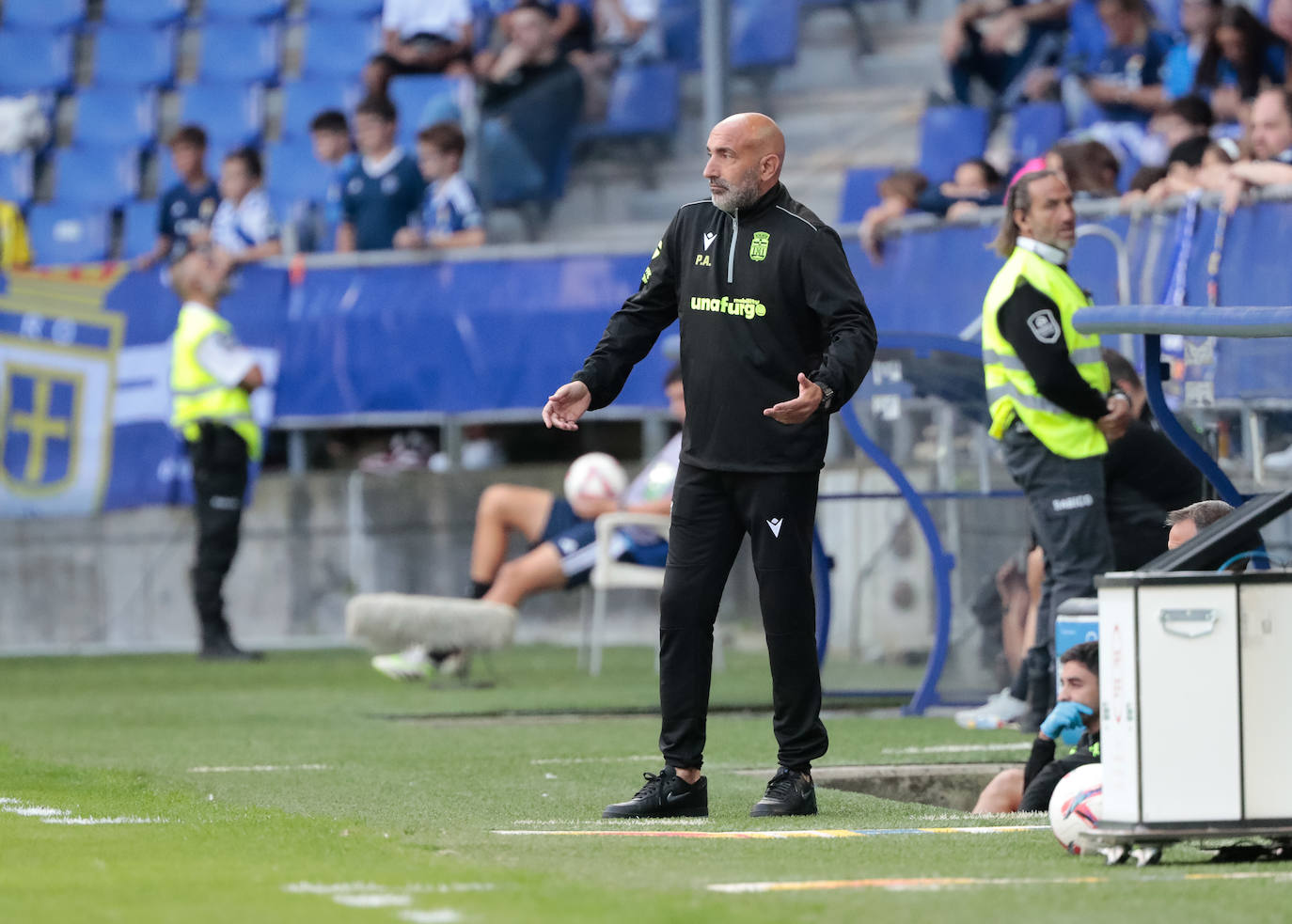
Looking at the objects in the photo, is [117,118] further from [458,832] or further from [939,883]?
[939,883]

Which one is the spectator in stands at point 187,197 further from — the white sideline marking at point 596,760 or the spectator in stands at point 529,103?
the white sideline marking at point 596,760

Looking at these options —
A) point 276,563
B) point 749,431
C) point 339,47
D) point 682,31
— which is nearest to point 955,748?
point 749,431

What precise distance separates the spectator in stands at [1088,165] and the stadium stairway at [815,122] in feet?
17.3

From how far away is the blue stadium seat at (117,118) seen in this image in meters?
18.4

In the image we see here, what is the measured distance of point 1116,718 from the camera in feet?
15.5

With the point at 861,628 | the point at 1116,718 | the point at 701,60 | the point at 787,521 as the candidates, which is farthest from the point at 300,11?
the point at 1116,718

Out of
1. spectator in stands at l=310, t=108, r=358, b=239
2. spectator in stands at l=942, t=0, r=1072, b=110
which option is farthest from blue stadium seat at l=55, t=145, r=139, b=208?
spectator in stands at l=942, t=0, r=1072, b=110

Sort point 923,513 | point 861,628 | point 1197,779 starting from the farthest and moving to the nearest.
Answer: point 861,628
point 923,513
point 1197,779

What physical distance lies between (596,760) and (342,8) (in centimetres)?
1173

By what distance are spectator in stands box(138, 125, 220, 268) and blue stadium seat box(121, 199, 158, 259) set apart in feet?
1.98

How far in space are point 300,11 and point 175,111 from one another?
1.34 meters

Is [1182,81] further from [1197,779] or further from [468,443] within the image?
[1197,779]

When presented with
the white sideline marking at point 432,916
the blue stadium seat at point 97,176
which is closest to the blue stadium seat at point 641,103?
the blue stadium seat at point 97,176

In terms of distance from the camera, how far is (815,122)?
54.6ft
